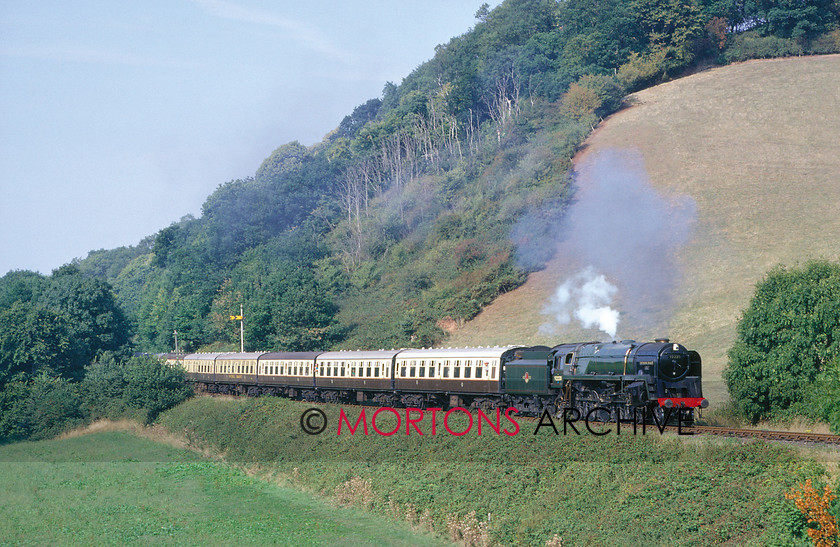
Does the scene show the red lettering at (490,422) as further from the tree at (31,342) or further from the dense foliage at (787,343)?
the tree at (31,342)

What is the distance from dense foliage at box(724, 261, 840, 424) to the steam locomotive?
3503mm

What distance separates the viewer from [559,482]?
926 inches

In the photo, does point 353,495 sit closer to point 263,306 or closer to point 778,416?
point 778,416

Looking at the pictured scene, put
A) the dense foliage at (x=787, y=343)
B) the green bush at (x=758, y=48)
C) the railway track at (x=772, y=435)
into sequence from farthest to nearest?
the green bush at (x=758, y=48)
the dense foliage at (x=787, y=343)
the railway track at (x=772, y=435)

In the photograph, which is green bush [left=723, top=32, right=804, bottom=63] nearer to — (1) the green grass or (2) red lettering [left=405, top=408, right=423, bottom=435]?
(2) red lettering [left=405, top=408, right=423, bottom=435]

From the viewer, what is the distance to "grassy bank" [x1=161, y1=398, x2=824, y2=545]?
19438 mm

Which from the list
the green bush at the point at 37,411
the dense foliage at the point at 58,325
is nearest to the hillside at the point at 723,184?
the green bush at the point at 37,411

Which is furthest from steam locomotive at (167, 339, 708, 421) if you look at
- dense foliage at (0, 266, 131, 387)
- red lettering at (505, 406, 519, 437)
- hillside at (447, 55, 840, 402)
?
dense foliage at (0, 266, 131, 387)

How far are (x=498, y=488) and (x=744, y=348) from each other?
1188 cm

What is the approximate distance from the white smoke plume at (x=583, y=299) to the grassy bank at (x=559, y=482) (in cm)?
3043

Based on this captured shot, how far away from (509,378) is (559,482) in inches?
353

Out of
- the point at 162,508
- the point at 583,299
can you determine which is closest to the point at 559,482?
the point at 162,508

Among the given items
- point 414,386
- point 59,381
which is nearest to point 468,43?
point 59,381

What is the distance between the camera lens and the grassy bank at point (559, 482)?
19.4m
